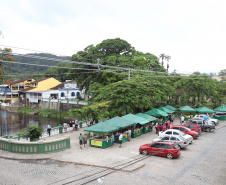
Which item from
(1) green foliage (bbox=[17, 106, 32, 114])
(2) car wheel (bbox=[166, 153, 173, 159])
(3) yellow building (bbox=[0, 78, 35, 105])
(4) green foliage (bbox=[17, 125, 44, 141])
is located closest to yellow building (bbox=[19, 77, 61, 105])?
(3) yellow building (bbox=[0, 78, 35, 105])

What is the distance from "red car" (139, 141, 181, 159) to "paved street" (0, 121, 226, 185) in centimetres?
40

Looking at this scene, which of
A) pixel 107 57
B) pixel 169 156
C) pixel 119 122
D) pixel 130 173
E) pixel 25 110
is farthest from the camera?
pixel 25 110

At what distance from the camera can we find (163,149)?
54.6 feet

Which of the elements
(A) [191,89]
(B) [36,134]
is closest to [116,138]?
(B) [36,134]

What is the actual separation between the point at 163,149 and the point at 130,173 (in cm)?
445

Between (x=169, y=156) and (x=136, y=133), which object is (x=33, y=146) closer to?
(x=169, y=156)

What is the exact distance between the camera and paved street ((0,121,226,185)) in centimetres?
1240

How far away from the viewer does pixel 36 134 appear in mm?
18891

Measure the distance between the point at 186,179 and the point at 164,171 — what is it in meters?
1.62

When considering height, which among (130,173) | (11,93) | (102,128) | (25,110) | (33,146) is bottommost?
(25,110)

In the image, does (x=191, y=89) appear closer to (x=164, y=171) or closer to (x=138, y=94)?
(x=138, y=94)

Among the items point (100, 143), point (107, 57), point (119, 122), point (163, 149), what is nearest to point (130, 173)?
point (163, 149)

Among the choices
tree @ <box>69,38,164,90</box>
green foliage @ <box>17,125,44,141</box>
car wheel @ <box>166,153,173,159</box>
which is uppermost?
tree @ <box>69,38,164,90</box>

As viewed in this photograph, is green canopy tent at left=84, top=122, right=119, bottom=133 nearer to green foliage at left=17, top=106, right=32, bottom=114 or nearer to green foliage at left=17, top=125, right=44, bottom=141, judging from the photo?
green foliage at left=17, top=125, right=44, bottom=141
